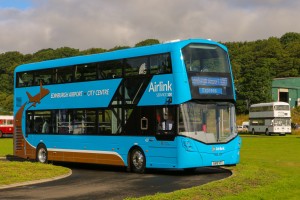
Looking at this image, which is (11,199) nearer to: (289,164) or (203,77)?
(203,77)

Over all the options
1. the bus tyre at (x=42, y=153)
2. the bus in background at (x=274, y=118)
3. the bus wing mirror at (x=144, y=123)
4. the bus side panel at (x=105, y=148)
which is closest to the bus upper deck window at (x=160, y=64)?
the bus wing mirror at (x=144, y=123)

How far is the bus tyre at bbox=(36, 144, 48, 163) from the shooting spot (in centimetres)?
2321

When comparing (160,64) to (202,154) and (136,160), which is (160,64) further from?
(136,160)

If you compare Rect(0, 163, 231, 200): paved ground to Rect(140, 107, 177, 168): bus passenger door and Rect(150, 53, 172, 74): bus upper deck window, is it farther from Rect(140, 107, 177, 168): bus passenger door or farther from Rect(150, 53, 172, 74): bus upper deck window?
Rect(150, 53, 172, 74): bus upper deck window

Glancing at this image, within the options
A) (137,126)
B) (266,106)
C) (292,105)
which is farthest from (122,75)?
(292,105)

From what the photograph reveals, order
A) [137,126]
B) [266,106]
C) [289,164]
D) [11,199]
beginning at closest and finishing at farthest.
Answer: [11,199] < [137,126] < [289,164] < [266,106]

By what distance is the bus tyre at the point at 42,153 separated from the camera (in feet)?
76.1

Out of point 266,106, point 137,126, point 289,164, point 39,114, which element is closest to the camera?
point 137,126

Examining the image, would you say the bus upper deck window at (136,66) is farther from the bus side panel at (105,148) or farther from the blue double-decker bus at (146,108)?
the bus side panel at (105,148)

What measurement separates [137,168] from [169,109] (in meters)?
2.70

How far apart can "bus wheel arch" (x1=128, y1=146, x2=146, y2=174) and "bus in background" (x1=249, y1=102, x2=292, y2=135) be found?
51.2 m

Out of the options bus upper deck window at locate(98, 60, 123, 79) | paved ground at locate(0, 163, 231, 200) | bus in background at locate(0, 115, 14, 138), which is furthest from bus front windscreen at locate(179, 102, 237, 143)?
bus in background at locate(0, 115, 14, 138)

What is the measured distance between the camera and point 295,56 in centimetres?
12975

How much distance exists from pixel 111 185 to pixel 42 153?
30.7ft
